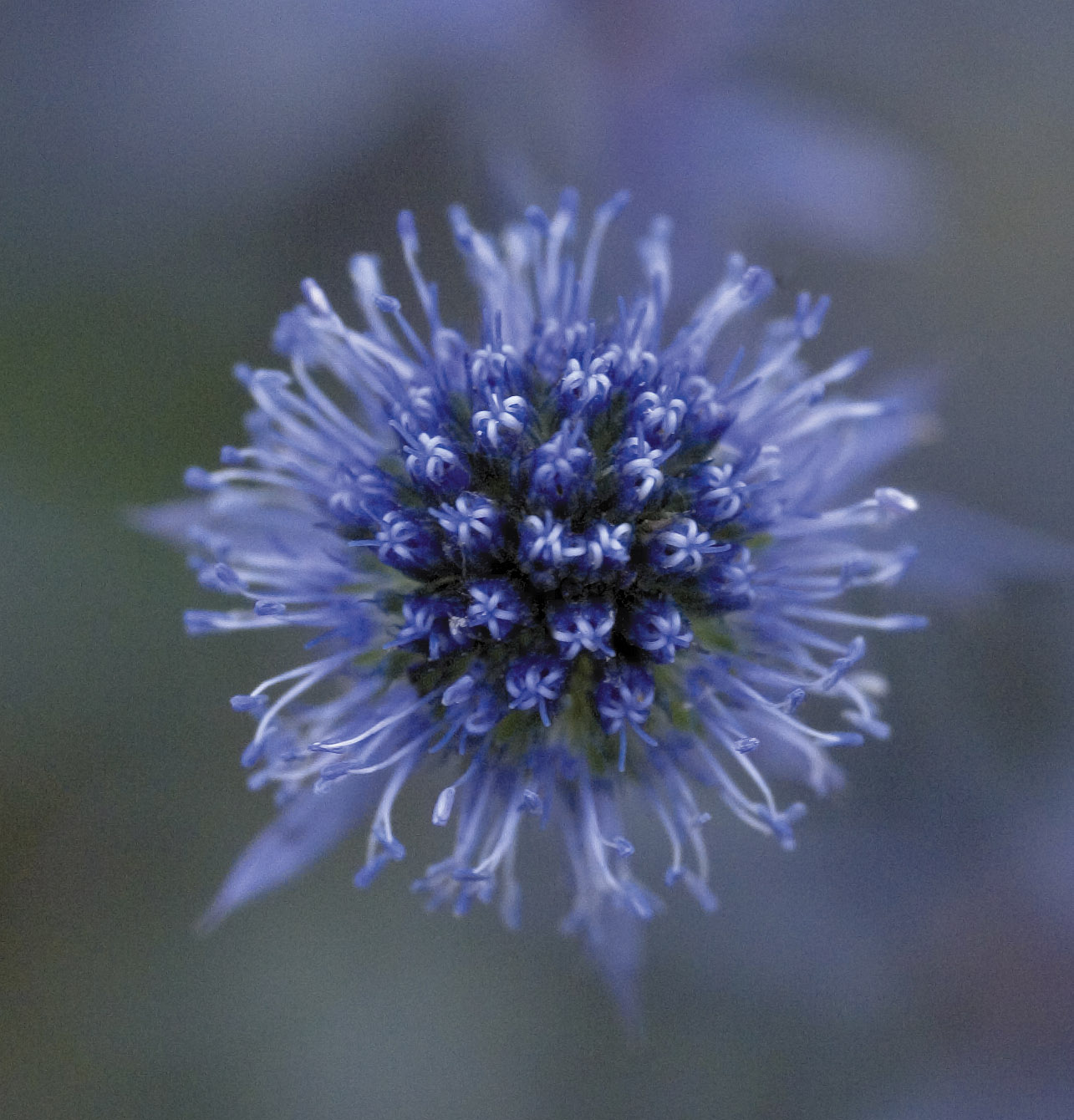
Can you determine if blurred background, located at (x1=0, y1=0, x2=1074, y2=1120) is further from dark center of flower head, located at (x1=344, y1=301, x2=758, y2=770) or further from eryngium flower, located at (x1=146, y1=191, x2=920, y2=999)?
dark center of flower head, located at (x1=344, y1=301, x2=758, y2=770)

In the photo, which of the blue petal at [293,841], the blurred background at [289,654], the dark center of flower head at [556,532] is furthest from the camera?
the blurred background at [289,654]

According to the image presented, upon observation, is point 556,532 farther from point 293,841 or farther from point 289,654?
point 289,654

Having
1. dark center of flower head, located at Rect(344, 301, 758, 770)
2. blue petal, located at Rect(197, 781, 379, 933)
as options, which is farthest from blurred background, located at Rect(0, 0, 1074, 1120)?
blue petal, located at Rect(197, 781, 379, 933)

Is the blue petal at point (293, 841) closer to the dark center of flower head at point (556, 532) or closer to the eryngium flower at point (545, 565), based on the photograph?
the eryngium flower at point (545, 565)

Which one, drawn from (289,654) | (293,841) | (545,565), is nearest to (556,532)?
(545,565)

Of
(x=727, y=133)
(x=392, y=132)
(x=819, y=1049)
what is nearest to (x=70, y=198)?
(x=392, y=132)

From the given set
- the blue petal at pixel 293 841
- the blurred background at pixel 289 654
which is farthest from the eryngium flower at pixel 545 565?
the blurred background at pixel 289 654
